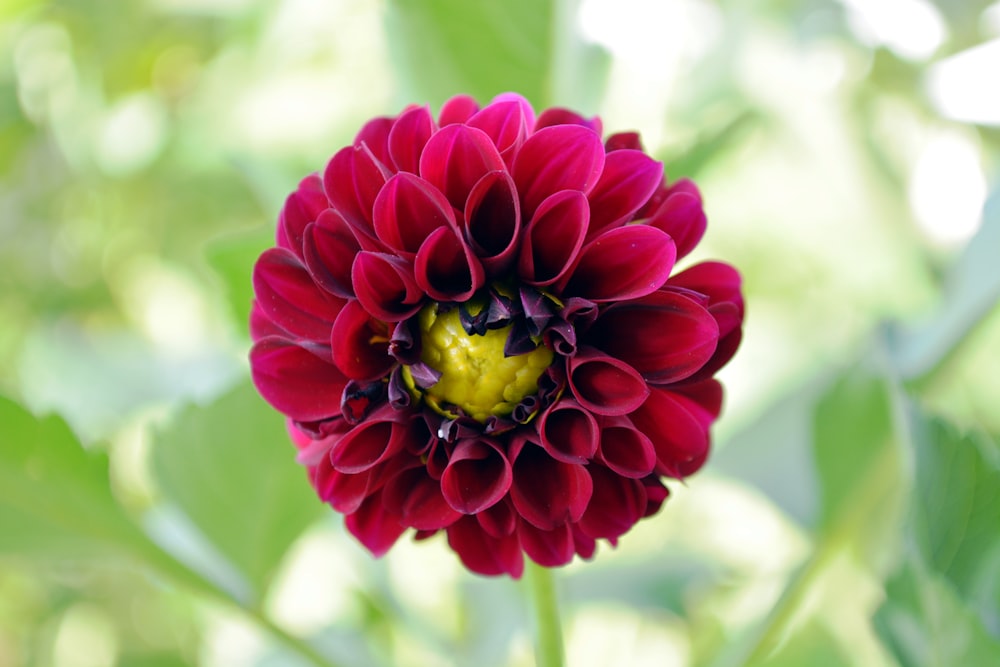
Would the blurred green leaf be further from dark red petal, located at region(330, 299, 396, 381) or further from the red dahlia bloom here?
dark red petal, located at region(330, 299, 396, 381)

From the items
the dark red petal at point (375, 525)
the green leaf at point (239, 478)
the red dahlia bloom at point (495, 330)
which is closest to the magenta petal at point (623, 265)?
the red dahlia bloom at point (495, 330)

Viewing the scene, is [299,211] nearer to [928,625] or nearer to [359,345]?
[359,345]

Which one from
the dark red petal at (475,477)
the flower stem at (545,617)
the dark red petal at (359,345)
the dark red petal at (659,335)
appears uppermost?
the dark red petal at (659,335)

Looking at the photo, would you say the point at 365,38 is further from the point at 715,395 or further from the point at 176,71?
the point at 715,395

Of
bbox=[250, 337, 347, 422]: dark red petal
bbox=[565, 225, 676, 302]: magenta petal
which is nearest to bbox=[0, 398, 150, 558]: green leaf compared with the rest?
bbox=[250, 337, 347, 422]: dark red petal

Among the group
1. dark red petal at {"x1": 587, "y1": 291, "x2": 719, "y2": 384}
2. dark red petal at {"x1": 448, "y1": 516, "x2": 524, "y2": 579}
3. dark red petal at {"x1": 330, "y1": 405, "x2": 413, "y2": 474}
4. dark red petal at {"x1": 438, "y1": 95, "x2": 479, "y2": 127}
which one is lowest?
dark red petal at {"x1": 448, "y1": 516, "x2": 524, "y2": 579}

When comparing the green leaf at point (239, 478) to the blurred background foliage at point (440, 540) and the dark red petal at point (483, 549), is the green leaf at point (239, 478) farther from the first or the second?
the dark red petal at point (483, 549)

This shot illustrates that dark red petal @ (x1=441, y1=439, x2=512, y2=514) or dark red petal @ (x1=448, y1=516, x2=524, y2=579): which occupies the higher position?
dark red petal @ (x1=441, y1=439, x2=512, y2=514)
